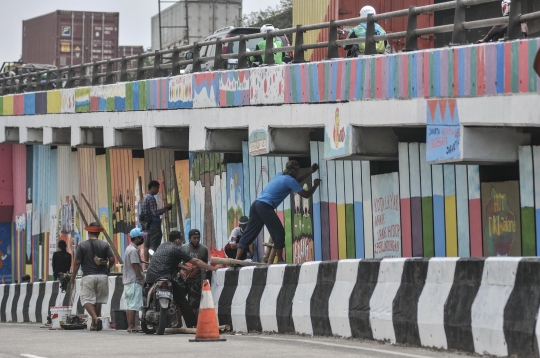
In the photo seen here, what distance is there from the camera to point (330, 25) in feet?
61.9

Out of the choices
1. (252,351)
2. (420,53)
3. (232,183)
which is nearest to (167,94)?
(232,183)

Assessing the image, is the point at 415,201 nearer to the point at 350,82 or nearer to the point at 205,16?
the point at 350,82

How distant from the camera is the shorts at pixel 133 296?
1875cm

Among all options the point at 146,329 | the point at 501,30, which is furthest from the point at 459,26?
the point at 146,329

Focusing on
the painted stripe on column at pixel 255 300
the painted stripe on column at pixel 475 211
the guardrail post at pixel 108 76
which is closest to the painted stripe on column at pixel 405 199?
the painted stripe on column at pixel 475 211

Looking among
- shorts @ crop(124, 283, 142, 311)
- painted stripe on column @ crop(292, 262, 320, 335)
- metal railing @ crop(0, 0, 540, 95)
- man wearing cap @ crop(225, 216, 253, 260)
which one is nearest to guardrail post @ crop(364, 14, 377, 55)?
metal railing @ crop(0, 0, 540, 95)

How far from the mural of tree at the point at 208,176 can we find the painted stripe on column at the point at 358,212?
5784mm

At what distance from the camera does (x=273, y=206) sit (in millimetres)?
19391

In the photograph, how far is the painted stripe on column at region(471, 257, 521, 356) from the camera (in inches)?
437

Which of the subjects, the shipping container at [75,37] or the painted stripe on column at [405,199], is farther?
the shipping container at [75,37]

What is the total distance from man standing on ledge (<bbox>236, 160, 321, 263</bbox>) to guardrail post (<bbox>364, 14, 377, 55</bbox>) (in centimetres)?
212

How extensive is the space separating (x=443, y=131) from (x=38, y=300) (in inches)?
546

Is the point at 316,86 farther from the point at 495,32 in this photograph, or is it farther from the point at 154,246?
the point at 154,246

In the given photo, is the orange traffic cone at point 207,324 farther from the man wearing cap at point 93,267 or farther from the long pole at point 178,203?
the long pole at point 178,203
